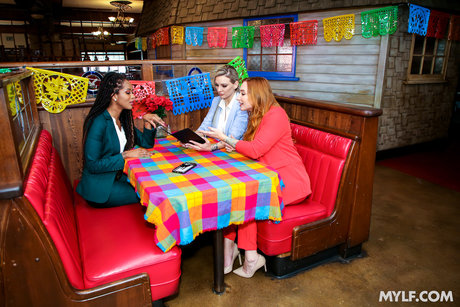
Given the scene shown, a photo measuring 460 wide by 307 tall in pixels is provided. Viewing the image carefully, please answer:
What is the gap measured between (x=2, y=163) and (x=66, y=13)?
1152cm

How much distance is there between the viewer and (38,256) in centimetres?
138

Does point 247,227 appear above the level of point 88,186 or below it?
below

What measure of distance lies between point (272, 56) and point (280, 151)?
14.4 ft

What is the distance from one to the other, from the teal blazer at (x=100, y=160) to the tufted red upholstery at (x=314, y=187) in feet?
3.70

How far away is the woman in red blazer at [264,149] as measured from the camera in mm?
2232

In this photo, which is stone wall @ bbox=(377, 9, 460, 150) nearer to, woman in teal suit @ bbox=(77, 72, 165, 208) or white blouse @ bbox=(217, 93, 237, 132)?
white blouse @ bbox=(217, 93, 237, 132)

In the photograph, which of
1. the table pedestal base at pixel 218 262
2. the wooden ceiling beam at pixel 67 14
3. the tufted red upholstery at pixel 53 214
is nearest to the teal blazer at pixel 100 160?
the tufted red upholstery at pixel 53 214

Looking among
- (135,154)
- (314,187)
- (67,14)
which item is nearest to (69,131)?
(135,154)

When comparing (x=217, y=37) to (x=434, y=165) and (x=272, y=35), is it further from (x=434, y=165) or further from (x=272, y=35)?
(x=434, y=165)

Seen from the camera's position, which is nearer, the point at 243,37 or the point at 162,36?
the point at 243,37

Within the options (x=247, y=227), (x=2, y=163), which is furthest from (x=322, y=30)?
(x=2, y=163)

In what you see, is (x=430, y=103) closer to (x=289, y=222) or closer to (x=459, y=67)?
(x=459, y=67)

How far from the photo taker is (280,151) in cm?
234

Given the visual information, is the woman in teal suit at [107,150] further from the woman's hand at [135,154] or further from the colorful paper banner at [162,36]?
the colorful paper banner at [162,36]
